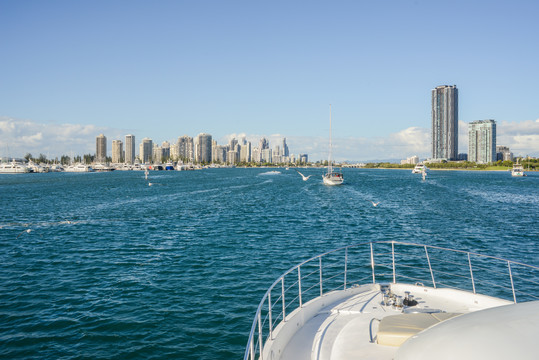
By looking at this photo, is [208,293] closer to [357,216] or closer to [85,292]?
[85,292]

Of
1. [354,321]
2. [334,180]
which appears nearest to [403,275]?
[354,321]

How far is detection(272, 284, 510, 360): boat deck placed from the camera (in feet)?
19.6

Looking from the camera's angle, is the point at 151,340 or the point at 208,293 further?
the point at 208,293

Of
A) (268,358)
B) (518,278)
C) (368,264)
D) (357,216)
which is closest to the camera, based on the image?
(268,358)

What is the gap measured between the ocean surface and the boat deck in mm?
4961

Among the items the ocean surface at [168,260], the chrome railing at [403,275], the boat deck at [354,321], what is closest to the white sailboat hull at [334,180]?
the ocean surface at [168,260]

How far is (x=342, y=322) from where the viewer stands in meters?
7.20

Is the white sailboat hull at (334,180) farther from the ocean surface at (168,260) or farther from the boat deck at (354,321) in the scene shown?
the boat deck at (354,321)

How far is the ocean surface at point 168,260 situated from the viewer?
11.9 metres

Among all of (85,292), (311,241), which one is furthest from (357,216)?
(85,292)

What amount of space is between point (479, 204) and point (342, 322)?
54.5 metres

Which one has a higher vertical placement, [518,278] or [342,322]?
[342,322]

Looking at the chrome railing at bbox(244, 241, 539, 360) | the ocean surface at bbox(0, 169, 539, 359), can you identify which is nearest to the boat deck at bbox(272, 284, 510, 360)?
the ocean surface at bbox(0, 169, 539, 359)

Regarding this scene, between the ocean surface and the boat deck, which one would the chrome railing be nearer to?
the ocean surface
